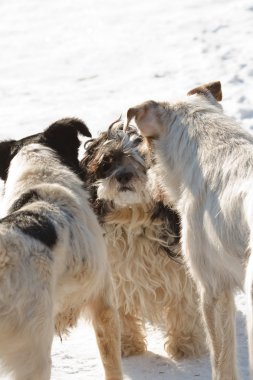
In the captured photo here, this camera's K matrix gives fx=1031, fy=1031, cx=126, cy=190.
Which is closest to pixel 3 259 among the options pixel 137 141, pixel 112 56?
pixel 137 141

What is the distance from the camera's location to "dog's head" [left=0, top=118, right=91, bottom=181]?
6.46m

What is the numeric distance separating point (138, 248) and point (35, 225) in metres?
1.72

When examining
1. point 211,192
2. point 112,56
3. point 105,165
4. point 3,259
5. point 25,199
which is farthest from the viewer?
point 112,56

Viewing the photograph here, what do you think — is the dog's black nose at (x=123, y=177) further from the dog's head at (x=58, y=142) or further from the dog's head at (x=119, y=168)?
the dog's head at (x=58, y=142)

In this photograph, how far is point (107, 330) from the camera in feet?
19.8

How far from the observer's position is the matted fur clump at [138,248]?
6.51 m

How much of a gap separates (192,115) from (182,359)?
6.00ft

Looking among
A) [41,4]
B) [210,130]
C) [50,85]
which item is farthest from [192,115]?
[41,4]

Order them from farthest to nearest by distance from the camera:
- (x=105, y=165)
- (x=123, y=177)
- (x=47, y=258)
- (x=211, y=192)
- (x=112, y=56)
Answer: (x=112, y=56) < (x=105, y=165) < (x=123, y=177) < (x=211, y=192) < (x=47, y=258)

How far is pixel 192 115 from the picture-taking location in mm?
6039

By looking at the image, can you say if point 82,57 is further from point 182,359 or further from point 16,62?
point 182,359

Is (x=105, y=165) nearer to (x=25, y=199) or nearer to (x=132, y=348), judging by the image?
(x=25, y=199)

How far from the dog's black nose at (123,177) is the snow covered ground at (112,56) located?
4.04 metres

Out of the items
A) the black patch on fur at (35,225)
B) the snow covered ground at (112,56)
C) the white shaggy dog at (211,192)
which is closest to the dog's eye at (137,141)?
the white shaggy dog at (211,192)
